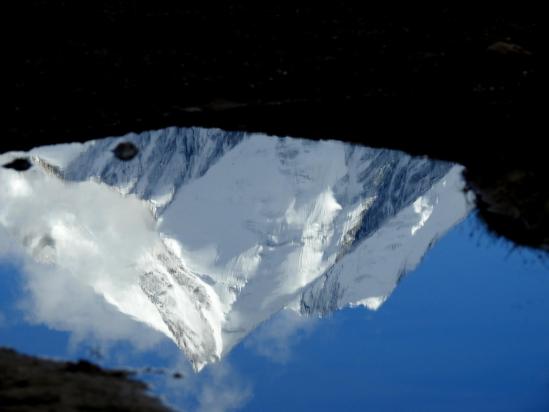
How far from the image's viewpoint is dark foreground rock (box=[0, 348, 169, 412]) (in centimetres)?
275

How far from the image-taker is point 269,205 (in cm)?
4400

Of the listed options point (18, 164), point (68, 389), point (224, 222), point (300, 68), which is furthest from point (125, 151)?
point (224, 222)

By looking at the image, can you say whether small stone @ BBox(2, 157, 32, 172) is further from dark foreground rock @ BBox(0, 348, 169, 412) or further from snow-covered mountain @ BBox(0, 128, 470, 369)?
snow-covered mountain @ BBox(0, 128, 470, 369)

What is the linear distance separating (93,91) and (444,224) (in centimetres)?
4544

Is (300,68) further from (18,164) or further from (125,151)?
(18,164)

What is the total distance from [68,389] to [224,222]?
4150 centimetres

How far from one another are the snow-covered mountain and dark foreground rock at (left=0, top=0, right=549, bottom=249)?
32.4 meters

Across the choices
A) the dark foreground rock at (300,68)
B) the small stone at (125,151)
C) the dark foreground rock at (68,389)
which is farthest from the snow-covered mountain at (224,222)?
the dark foreground rock at (68,389)

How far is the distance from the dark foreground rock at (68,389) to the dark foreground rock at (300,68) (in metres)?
3.83

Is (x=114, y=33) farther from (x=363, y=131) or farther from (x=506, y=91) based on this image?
(x=506, y=91)

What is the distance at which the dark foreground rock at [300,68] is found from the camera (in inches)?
243

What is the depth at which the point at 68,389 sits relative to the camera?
2.95m

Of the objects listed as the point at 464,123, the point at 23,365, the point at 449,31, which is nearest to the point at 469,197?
the point at 464,123

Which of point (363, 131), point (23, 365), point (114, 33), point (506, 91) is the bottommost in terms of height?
point (23, 365)
